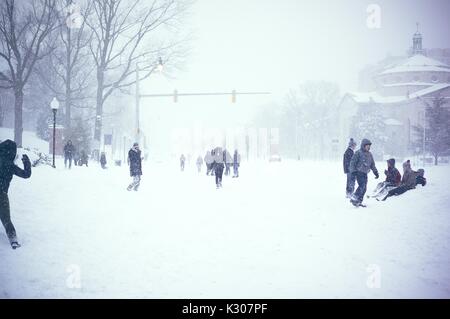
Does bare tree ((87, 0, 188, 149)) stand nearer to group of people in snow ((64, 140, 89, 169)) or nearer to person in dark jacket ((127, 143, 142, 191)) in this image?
group of people in snow ((64, 140, 89, 169))

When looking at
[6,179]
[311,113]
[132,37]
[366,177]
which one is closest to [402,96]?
[311,113]

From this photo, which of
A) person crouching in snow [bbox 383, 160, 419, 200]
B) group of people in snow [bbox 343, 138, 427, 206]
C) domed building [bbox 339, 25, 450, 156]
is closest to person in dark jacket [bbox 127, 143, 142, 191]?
group of people in snow [bbox 343, 138, 427, 206]

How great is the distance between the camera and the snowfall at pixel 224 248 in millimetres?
4672

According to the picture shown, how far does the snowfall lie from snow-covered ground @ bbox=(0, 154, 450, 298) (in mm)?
20

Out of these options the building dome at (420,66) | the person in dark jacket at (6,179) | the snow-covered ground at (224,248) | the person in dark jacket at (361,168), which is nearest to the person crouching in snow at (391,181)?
the snow-covered ground at (224,248)

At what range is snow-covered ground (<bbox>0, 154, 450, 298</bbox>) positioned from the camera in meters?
4.68

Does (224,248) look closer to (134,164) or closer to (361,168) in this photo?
(361,168)

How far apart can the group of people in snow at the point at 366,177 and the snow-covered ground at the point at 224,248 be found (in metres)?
0.38

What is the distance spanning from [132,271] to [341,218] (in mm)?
5744

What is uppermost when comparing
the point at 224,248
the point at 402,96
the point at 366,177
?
the point at 402,96

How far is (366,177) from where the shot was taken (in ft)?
33.0
